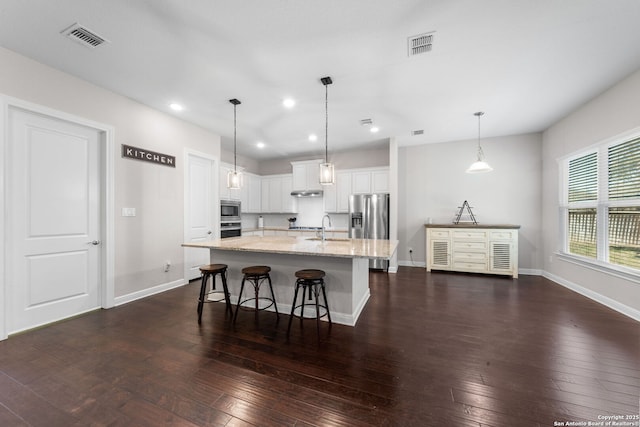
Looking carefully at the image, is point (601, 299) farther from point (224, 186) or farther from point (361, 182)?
point (224, 186)

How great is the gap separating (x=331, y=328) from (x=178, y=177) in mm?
3412

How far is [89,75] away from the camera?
281cm

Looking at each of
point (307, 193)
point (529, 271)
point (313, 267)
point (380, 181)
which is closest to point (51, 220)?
point (313, 267)

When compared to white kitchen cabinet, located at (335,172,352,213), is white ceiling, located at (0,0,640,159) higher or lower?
higher

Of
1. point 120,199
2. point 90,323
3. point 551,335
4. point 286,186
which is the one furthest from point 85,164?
point 551,335

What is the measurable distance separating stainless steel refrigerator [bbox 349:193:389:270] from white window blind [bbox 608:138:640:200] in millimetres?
3151

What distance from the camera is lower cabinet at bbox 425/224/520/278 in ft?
15.1

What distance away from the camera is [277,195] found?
21.8 ft

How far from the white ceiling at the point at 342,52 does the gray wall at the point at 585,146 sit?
22cm

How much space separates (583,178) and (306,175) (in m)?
5.05

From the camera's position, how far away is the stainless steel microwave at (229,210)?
5.06m

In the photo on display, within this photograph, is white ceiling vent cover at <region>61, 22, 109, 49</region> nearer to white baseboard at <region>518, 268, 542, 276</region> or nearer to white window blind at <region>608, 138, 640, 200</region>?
white window blind at <region>608, 138, 640, 200</region>

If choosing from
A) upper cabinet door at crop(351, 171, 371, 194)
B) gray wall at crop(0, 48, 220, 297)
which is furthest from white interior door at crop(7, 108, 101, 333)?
upper cabinet door at crop(351, 171, 371, 194)

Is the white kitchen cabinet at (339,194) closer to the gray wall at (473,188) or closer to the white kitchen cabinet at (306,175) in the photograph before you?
the white kitchen cabinet at (306,175)
